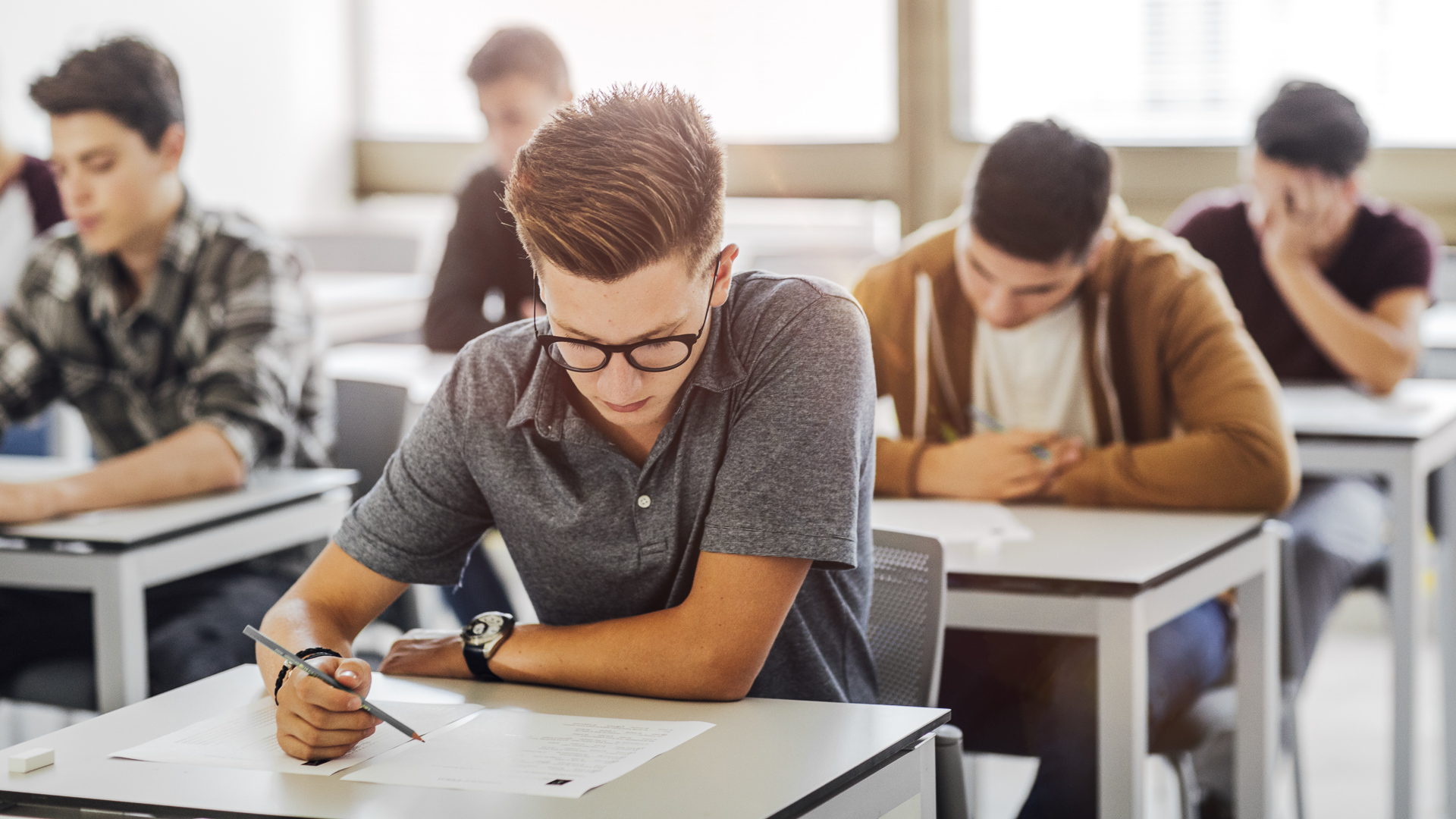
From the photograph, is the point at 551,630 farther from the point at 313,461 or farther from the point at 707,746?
the point at 313,461

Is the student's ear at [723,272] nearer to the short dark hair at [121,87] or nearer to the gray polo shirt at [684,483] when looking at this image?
the gray polo shirt at [684,483]

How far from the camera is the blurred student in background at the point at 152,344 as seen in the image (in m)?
2.28

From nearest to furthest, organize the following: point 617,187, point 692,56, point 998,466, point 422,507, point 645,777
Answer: point 645,777 < point 617,187 < point 422,507 < point 998,466 < point 692,56

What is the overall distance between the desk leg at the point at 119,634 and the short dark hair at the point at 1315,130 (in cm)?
231

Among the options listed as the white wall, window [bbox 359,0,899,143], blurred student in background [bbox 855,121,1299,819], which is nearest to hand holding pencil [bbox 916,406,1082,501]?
blurred student in background [bbox 855,121,1299,819]

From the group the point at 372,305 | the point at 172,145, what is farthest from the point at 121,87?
the point at 372,305

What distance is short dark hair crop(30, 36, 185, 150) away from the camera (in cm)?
239

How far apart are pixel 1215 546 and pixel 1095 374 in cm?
46

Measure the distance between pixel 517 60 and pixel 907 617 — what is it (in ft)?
6.57

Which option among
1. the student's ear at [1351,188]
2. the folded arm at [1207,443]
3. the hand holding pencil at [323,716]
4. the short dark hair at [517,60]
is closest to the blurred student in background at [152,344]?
the short dark hair at [517,60]

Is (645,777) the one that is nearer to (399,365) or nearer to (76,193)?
(76,193)

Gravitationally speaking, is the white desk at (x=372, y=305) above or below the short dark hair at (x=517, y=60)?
below

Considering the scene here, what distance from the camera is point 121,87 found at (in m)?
2.43

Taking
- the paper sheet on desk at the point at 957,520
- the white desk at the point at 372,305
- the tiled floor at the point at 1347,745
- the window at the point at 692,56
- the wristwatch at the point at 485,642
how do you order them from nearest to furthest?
the wristwatch at the point at 485,642 → the paper sheet on desk at the point at 957,520 → the tiled floor at the point at 1347,745 → the white desk at the point at 372,305 → the window at the point at 692,56
